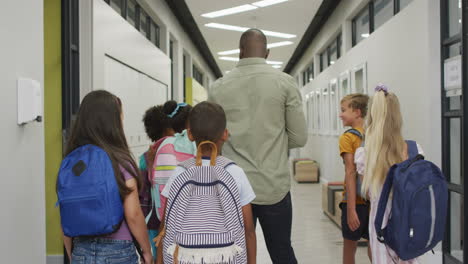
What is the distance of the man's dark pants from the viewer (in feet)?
7.22

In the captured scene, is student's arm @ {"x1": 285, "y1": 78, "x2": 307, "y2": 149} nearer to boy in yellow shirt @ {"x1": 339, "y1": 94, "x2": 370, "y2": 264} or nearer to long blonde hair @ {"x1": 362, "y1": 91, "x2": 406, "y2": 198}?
long blonde hair @ {"x1": 362, "y1": 91, "x2": 406, "y2": 198}

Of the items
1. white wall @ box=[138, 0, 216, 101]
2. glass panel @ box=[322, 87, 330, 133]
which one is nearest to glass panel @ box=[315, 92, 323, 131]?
glass panel @ box=[322, 87, 330, 133]

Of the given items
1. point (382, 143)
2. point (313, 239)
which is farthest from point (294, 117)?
point (313, 239)

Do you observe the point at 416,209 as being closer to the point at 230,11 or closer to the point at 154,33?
the point at 230,11

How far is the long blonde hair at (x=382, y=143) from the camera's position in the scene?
2.40 metres

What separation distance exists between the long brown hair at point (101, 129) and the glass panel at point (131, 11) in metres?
5.55

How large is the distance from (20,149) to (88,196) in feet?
2.41

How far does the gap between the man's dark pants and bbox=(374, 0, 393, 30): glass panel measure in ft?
14.9

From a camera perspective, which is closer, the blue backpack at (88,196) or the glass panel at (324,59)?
the blue backpack at (88,196)

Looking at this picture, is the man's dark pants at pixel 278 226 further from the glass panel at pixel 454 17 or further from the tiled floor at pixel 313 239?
the glass panel at pixel 454 17

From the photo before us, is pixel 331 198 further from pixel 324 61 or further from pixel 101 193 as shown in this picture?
pixel 324 61

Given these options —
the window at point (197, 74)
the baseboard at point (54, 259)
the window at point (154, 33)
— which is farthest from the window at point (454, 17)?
the window at point (197, 74)

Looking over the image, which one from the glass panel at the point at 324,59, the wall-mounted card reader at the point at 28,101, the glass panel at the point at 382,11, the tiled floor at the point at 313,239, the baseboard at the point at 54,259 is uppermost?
the glass panel at the point at 324,59

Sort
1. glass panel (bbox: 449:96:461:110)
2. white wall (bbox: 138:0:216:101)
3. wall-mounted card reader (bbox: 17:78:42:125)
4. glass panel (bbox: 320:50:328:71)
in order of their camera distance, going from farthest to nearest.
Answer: glass panel (bbox: 320:50:328:71) < white wall (bbox: 138:0:216:101) < glass panel (bbox: 449:96:461:110) < wall-mounted card reader (bbox: 17:78:42:125)
